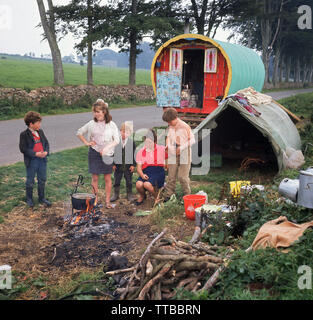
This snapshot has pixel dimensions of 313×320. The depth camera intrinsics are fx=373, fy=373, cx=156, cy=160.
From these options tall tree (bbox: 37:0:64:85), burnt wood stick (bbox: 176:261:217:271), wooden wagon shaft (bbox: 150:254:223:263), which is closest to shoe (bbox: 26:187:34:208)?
wooden wagon shaft (bbox: 150:254:223:263)

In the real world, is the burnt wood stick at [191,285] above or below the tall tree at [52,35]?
below

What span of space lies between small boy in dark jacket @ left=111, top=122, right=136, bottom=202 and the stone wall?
35.2 feet

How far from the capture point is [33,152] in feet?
20.5

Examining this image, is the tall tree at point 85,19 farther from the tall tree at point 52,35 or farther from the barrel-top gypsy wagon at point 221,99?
the barrel-top gypsy wagon at point 221,99

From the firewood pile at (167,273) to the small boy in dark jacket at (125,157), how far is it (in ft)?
9.39

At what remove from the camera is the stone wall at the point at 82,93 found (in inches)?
645

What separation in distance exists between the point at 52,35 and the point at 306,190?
20813 millimetres

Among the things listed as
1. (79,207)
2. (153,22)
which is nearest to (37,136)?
(79,207)

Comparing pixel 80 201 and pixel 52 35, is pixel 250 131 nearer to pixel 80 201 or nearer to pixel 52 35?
pixel 80 201

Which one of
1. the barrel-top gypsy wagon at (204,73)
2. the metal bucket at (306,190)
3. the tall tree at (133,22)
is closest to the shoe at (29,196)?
the metal bucket at (306,190)

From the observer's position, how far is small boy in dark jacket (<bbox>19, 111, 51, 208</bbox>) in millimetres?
6223

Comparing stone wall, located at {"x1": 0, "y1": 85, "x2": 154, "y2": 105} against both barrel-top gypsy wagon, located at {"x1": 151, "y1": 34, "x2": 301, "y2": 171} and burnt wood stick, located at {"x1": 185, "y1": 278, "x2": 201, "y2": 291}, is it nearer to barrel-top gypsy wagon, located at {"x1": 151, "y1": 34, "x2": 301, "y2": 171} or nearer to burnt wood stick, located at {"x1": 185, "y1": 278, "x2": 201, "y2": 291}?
barrel-top gypsy wagon, located at {"x1": 151, "y1": 34, "x2": 301, "y2": 171}

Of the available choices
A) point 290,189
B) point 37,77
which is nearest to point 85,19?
point 37,77

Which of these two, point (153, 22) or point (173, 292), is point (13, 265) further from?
point (153, 22)
